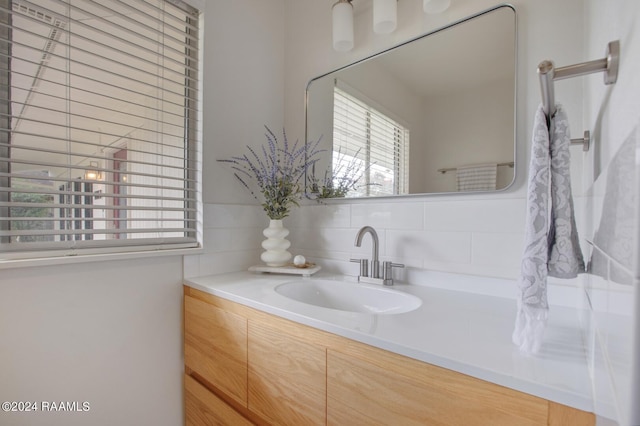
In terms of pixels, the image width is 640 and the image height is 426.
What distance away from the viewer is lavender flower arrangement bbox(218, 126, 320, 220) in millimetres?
1394

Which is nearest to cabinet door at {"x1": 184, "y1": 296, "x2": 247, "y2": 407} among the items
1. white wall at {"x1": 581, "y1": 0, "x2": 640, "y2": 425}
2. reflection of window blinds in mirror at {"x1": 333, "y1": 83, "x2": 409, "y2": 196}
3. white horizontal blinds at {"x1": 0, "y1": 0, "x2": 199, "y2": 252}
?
white horizontal blinds at {"x1": 0, "y1": 0, "x2": 199, "y2": 252}

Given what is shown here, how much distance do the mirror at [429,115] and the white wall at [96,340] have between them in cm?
89

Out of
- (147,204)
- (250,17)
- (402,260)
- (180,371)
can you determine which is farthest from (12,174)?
(402,260)

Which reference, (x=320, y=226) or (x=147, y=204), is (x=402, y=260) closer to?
(x=320, y=226)

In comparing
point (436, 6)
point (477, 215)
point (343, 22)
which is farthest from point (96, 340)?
point (436, 6)

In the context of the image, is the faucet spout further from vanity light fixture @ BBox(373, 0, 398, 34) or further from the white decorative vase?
vanity light fixture @ BBox(373, 0, 398, 34)

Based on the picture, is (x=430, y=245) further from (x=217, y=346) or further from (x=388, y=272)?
(x=217, y=346)

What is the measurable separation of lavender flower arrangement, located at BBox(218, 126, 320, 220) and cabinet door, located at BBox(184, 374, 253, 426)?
0.76m

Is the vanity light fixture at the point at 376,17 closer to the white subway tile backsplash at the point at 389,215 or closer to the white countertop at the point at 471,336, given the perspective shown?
the white subway tile backsplash at the point at 389,215

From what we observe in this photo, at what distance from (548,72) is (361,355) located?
65 centimetres

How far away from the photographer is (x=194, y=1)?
1.29m

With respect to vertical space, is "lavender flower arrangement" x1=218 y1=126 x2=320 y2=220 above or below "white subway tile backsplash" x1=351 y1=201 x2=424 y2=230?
above

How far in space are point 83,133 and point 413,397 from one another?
1.34 meters

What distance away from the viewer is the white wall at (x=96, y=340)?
3.01 ft
